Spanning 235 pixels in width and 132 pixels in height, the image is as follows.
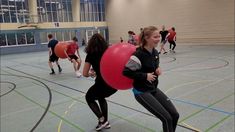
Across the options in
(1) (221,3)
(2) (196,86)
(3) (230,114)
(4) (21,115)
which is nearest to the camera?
(3) (230,114)

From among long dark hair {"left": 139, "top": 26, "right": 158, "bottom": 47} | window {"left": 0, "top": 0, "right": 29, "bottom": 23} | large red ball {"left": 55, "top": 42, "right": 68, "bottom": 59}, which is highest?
window {"left": 0, "top": 0, "right": 29, "bottom": 23}

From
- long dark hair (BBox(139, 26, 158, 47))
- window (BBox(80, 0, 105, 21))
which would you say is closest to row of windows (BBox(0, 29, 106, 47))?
window (BBox(80, 0, 105, 21))

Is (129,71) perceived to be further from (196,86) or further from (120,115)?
(196,86)

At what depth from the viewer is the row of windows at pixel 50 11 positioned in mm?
22047

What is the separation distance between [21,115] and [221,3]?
17.0m

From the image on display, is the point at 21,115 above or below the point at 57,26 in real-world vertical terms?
below

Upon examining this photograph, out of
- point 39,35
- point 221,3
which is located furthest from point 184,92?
point 39,35

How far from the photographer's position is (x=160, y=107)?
8.00 ft

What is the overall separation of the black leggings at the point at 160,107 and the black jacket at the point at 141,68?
9cm

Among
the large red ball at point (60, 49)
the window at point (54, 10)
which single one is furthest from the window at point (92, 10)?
the large red ball at point (60, 49)

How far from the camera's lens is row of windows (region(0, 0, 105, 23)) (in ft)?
72.3

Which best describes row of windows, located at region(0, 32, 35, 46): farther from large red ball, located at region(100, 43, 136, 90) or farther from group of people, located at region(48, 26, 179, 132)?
group of people, located at region(48, 26, 179, 132)

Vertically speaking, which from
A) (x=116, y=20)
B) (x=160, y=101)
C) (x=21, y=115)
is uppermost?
(x=116, y=20)

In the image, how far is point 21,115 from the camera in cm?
446
